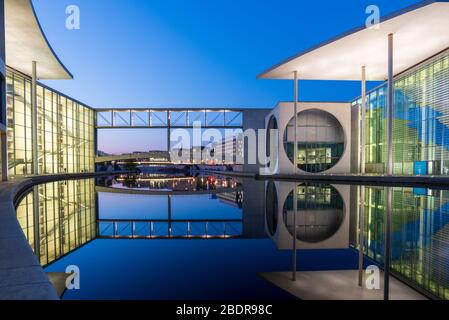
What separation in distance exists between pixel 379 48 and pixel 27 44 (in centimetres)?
2563

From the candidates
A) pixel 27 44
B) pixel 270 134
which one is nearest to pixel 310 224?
pixel 27 44

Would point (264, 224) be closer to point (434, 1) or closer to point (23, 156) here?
point (434, 1)

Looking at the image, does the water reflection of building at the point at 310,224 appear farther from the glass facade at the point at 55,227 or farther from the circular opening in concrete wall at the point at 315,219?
the glass facade at the point at 55,227

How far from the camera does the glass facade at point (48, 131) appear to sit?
23303 mm

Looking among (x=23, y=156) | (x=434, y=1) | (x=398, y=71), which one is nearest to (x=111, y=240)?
(x=434, y=1)

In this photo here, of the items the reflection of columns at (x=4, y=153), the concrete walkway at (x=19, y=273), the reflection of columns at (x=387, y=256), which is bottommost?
the reflection of columns at (x=387, y=256)

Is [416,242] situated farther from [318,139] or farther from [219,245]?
[318,139]

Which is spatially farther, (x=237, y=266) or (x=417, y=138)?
(x=417, y=138)

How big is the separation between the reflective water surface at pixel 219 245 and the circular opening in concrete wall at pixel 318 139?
19374 mm

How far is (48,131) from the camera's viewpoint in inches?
1172

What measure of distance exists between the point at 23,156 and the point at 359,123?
32766 millimetres

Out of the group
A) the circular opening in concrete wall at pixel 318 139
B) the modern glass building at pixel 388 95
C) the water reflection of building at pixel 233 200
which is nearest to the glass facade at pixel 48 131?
the water reflection of building at pixel 233 200

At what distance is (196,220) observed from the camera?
790 centimetres

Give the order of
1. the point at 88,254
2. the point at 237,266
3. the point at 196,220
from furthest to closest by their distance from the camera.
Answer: the point at 196,220
the point at 88,254
the point at 237,266
